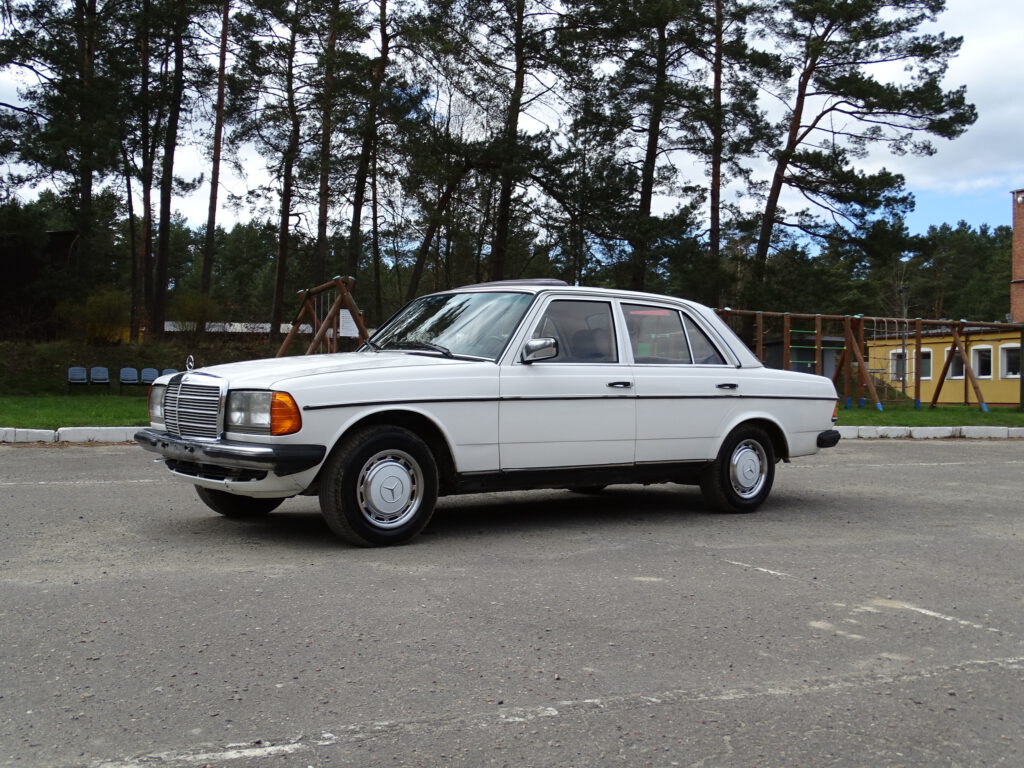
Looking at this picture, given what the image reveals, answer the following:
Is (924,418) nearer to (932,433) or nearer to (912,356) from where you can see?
(932,433)

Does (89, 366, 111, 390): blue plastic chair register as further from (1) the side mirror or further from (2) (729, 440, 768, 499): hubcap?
(1) the side mirror

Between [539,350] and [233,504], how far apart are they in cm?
243

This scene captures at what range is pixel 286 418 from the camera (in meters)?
5.61

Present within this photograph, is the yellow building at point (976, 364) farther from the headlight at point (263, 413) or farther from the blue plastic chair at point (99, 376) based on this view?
the headlight at point (263, 413)

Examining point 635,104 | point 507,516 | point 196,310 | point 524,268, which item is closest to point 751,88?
point 635,104

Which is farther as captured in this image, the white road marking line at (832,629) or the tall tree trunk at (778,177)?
the tall tree trunk at (778,177)

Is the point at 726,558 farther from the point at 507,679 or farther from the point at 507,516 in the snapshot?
the point at 507,679

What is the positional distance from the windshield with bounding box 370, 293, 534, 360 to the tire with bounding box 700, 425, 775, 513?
2041 millimetres

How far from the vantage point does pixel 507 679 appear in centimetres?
362

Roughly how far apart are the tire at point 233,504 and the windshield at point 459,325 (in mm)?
1398

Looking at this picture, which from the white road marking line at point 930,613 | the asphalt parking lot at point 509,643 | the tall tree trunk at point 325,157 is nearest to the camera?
the asphalt parking lot at point 509,643

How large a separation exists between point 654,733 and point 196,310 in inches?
1138

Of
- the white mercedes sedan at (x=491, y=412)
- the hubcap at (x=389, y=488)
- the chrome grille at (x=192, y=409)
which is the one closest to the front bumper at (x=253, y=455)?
the white mercedes sedan at (x=491, y=412)

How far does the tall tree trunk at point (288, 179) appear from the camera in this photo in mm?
29375
